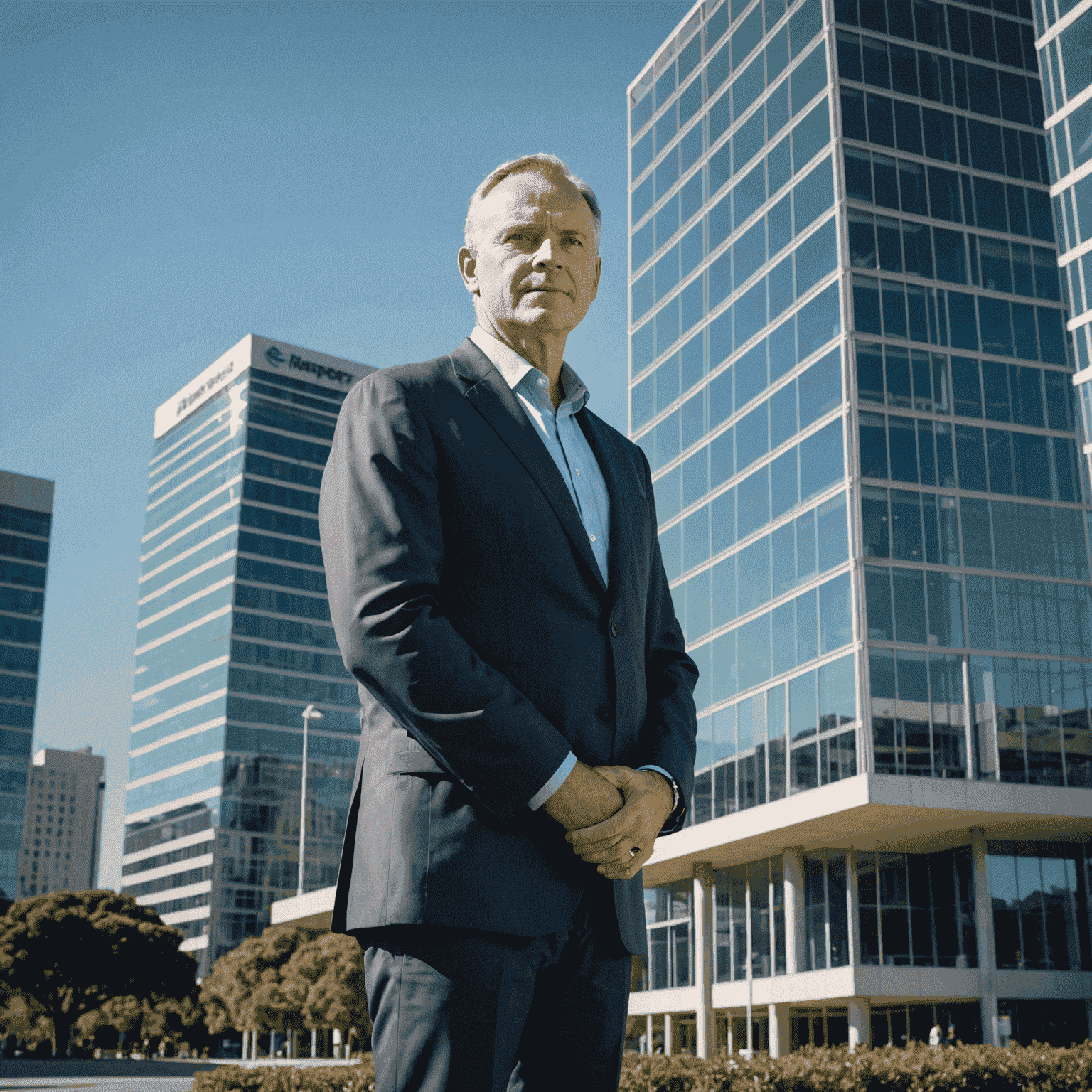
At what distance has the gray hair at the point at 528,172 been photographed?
250cm

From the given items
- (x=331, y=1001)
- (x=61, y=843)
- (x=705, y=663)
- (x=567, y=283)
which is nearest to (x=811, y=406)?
(x=705, y=663)

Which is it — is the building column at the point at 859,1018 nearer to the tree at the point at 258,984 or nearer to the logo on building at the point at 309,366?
the tree at the point at 258,984

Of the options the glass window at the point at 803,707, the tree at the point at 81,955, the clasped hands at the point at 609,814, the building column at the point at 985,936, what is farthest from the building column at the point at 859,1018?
the clasped hands at the point at 609,814

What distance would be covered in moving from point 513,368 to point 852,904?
37229 millimetres

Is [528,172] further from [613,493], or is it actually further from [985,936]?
[985,936]

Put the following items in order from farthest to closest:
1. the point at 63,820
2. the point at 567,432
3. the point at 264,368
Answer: the point at 63,820 → the point at 264,368 → the point at 567,432

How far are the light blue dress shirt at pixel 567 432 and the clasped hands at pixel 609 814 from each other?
41 centimetres

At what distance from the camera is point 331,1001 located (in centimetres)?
4231

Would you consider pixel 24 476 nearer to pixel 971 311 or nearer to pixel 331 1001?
pixel 331 1001

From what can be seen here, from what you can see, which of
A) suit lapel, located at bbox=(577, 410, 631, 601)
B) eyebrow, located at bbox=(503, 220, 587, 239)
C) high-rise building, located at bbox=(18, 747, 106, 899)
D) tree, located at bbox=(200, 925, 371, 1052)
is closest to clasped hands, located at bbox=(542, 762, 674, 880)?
suit lapel, located at bbox=(577, 410, 631, 601)

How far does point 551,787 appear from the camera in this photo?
6.37 feet

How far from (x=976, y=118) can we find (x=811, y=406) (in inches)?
475

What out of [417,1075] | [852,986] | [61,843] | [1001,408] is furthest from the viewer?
[61,843]

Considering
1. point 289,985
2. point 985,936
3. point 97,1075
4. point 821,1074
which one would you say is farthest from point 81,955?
point 821,1074
